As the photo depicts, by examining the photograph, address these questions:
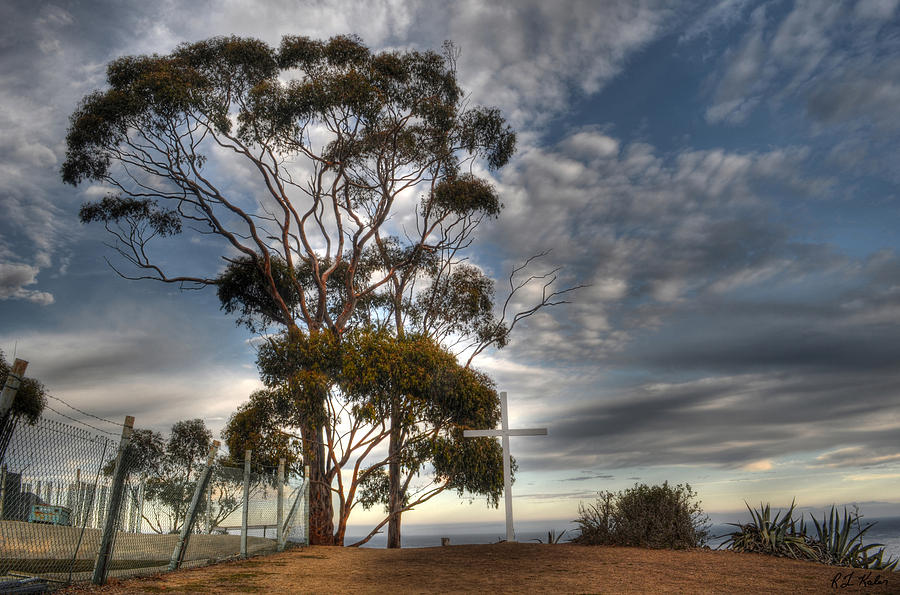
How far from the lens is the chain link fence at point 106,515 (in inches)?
279

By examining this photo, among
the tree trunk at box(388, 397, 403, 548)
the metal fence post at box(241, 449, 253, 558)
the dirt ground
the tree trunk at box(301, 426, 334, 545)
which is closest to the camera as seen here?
the dirt ground

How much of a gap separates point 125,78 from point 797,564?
76.8ft

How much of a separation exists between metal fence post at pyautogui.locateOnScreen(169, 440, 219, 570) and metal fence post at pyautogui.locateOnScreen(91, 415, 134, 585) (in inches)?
71.8

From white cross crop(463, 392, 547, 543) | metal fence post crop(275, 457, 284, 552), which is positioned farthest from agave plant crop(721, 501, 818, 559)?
metal fence post crop(275, 457, 284, 552)

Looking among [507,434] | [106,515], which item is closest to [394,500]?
[507,434]

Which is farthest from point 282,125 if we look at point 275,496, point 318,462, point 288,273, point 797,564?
point 797,564

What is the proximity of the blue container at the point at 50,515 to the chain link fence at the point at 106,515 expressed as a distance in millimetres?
17

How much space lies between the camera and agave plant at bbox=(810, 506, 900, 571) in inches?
530

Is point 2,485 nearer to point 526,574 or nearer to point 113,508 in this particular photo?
point 113,508

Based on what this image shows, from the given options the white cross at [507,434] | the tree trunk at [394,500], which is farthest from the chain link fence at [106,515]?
the tree trunk at [394,500]

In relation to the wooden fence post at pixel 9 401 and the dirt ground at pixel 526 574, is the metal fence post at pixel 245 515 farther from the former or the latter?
the wooden fence post at pixel 9 401

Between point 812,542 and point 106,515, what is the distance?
13.4 metres

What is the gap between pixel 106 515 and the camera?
8461mm

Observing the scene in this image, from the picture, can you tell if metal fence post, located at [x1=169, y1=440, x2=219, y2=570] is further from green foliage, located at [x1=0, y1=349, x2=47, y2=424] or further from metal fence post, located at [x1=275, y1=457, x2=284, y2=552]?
green foliage, located at [x1=0, y1=349, x2=47, y2=424]
